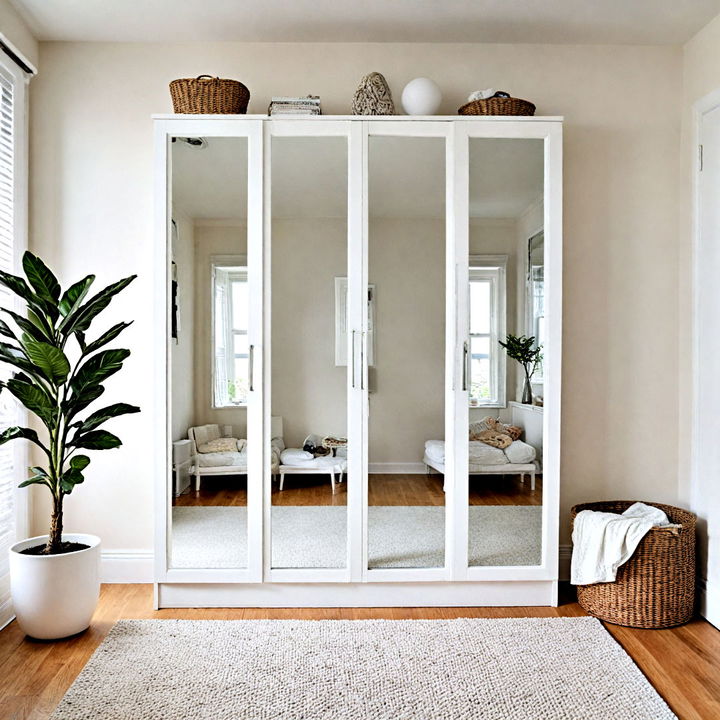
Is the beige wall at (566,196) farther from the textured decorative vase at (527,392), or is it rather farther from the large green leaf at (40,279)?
the large green leaf at (40,279)

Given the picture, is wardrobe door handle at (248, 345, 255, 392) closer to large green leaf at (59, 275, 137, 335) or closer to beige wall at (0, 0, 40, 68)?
large green leaf at (59, 275, 137, 335)

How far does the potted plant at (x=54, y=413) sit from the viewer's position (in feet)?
8.80

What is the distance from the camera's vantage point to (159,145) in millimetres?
3027

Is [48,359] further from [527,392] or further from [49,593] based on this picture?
[527,392]

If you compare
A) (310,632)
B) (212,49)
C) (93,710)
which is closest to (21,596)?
(93,710)

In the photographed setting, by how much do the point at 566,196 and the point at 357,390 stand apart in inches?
58.7

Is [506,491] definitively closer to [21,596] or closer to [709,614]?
[709,614]

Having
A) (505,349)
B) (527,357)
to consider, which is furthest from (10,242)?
(527,357)

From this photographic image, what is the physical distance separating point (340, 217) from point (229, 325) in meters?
0.72

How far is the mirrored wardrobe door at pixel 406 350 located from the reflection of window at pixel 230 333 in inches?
Result: 23.1

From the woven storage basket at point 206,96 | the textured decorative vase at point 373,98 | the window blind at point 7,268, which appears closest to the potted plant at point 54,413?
the window blind at point 7,268

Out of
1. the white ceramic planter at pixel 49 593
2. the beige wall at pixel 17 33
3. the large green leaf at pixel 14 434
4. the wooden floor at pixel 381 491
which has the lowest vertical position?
the white ceramic planter at pixel 49 593

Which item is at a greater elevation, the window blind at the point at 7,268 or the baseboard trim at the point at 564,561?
the window blind at the point at 7,268

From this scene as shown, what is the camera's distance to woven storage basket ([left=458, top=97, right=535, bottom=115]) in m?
3.10
